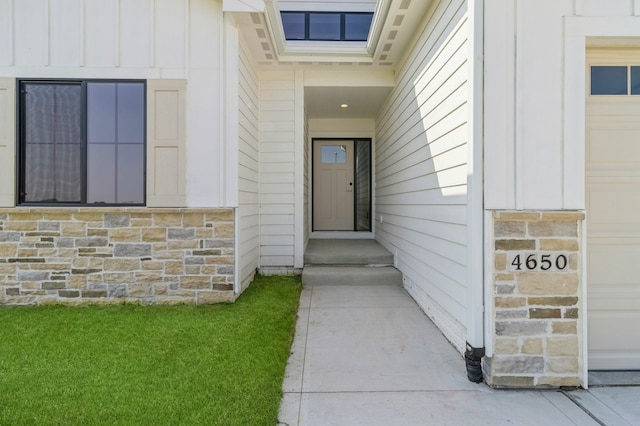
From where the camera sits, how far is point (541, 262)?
2.37 m

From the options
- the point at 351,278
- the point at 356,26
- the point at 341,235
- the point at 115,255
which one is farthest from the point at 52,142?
the point at 341,235

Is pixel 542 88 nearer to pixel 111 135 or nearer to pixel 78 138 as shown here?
pixel 111 135

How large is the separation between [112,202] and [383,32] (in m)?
3.56

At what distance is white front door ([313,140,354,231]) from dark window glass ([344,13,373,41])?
2364 mm

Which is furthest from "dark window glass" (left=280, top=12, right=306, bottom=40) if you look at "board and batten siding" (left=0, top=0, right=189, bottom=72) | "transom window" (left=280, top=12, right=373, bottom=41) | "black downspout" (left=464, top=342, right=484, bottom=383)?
"black downspout" (left=464, top=342, right=484, bottom=383)

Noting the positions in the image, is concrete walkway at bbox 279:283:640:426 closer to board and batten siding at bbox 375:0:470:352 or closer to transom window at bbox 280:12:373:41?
board and batten siding at bbox 375:0:470:352

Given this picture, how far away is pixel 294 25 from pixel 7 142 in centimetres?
421

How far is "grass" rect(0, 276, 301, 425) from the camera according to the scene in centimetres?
195

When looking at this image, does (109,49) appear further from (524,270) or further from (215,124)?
(524,270)

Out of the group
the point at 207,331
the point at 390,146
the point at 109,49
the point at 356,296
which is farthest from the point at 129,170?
the point at 390,146

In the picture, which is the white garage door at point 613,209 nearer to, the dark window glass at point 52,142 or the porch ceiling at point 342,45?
the porch ceiling at point 342,45

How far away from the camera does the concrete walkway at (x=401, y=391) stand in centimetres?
204

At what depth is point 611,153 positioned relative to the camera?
2.53 meters

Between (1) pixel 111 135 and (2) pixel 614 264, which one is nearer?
(2) pixel 614 264
